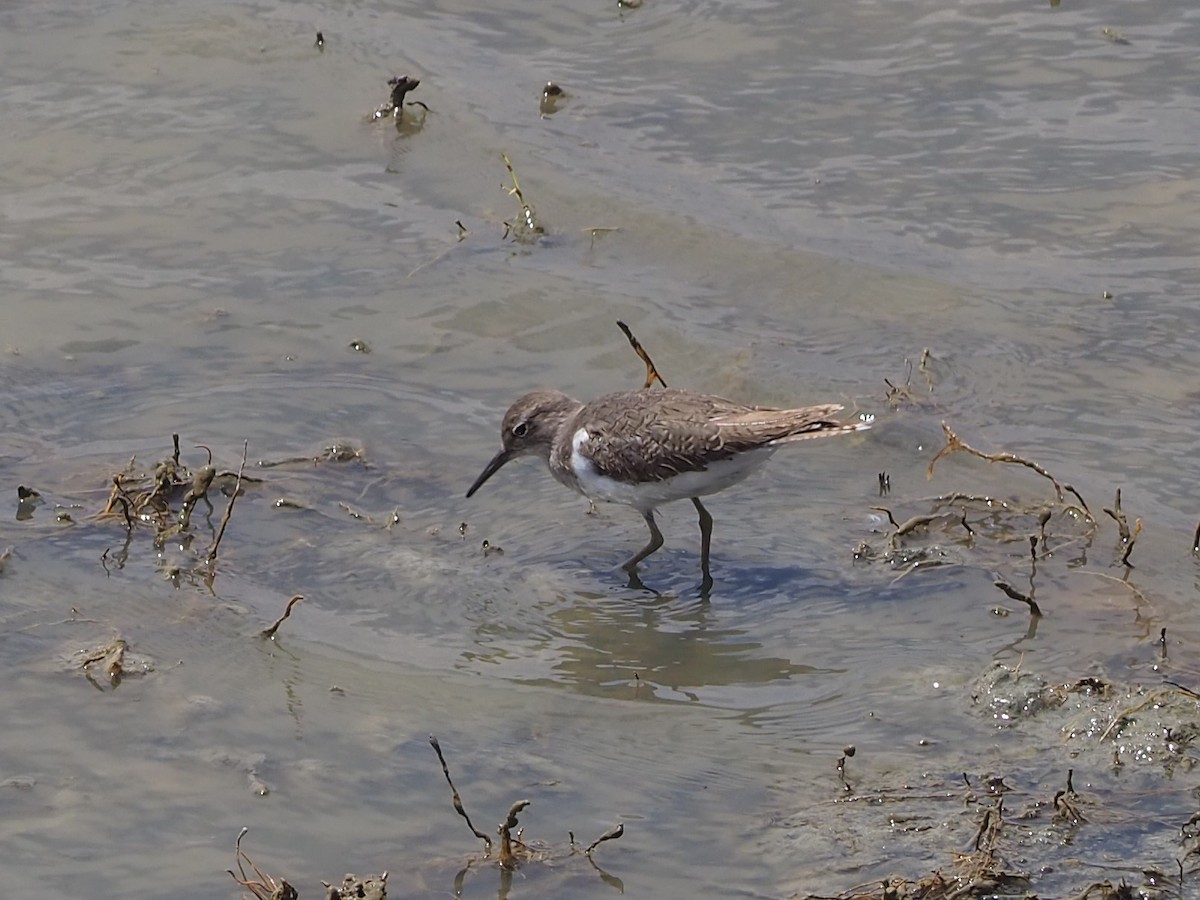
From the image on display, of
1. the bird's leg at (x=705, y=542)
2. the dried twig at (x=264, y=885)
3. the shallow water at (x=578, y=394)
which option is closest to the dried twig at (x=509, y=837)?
the shallow water at (x=578, y=394)

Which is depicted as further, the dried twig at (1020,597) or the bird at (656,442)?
the bird at (656,442)

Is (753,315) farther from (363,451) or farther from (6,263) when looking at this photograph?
(6,263)

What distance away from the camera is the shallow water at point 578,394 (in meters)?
6.04

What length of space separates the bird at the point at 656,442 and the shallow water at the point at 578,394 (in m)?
0.33

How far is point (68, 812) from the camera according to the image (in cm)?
596

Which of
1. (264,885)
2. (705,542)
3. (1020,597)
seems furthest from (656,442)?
(264,885)

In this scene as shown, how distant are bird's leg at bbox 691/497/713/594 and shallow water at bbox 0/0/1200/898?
88 millimetres

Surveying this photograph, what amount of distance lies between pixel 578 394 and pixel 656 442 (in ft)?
5.38

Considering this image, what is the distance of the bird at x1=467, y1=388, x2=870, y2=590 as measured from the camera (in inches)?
306

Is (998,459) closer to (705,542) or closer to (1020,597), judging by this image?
(1020,597)

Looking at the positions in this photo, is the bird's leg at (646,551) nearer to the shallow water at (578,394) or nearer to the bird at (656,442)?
the bird at (656,442)

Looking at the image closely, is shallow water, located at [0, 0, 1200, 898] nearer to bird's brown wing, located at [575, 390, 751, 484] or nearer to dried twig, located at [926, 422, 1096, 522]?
dried twig, located at [926, 422, 1096, 522]

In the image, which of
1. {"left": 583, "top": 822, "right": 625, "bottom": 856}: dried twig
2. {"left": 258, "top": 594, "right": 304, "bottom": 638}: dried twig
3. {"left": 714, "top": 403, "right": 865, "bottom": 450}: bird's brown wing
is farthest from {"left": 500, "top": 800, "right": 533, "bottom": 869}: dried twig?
{"left": 714, "top": 403, "right": 865, "bottom": 450}: bird's brown wing

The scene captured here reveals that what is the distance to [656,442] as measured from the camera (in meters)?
7.93
